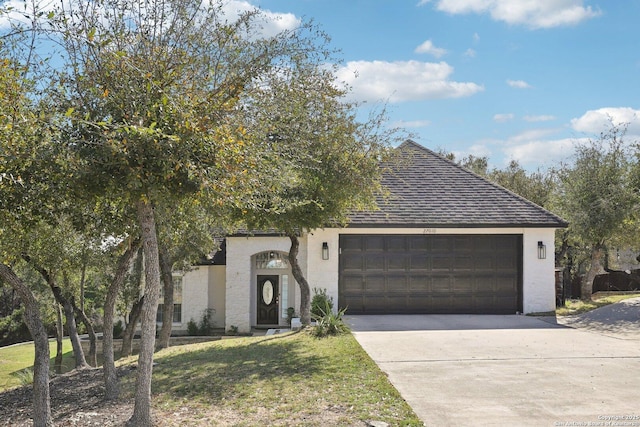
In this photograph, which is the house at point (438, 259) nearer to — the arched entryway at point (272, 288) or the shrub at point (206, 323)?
the arched entryway at point (272, 288)

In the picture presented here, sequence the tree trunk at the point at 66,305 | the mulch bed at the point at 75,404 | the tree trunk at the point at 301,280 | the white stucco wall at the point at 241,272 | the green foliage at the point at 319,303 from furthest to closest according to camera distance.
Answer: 1. the white stucco wall at the point at 241,272
2. the green foliage at the point at 319,303
3. the tree trunk at the point at 301,280
4. the tree trunk at the point at 66,305
5. the mulch bed at the point at 75,404

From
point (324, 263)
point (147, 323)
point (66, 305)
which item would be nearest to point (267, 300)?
point (324, 263)

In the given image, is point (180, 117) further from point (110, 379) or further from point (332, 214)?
point (332, 214)

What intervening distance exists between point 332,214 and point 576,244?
17016 mm

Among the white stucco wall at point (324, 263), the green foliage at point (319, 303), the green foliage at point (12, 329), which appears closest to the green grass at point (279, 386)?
the green foliage at point (319, 303)

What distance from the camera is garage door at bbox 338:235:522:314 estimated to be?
18.1m

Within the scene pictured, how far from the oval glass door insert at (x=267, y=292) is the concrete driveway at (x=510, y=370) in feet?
20.0

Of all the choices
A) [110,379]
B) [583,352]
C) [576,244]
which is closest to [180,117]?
[110,379]

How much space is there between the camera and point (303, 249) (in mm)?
19219

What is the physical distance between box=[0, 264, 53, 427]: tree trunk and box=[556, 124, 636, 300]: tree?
1742cm

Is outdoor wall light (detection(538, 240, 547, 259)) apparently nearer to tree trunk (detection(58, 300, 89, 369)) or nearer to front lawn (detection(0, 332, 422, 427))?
front lawn (detection(0, 332, 422, 427))

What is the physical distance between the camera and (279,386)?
865cm

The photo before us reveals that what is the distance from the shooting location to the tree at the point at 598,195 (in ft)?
63.8

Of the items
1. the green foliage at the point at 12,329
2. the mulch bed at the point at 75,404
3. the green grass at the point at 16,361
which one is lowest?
the green grass at the point at 16,361
